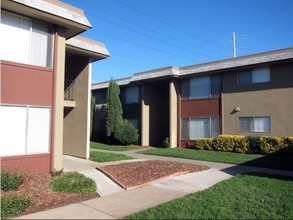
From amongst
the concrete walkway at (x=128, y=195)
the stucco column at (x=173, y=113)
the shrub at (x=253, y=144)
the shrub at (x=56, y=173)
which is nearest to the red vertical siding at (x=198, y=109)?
the stucco column at (x=173, y=113)

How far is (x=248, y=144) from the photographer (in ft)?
56.4

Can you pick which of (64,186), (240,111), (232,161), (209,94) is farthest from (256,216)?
(209,94)

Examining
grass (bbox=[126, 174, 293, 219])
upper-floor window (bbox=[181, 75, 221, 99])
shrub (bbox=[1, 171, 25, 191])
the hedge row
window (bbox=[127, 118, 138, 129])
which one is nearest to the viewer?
grass (bbox=[126, 174, 293, 219])

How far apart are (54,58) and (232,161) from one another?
934cm

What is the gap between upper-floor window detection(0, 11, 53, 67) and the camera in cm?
944

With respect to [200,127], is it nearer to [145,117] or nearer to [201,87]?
[201,87]

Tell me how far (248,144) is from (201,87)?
5545 mm

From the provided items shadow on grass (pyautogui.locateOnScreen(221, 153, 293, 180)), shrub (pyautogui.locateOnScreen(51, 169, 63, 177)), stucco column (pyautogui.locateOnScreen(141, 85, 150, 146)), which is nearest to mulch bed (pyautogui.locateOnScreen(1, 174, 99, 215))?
shrub (pyautogui.locateOnScreen(51, 169, 63, 177))

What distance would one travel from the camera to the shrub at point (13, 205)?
19.6ft

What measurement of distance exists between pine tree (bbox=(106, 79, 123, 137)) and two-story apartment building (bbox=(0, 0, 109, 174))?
12005 millimetres

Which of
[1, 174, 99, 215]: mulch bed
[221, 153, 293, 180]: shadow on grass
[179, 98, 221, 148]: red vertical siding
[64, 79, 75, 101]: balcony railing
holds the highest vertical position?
[64, 79, 75, 101]: balcony railing

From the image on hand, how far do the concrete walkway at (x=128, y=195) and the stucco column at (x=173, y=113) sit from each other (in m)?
9.97

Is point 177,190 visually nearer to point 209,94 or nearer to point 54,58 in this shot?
point 54,58

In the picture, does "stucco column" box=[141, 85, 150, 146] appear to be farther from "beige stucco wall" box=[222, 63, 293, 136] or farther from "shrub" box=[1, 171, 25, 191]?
"shrub" box=[1, 171, 25, 191]
